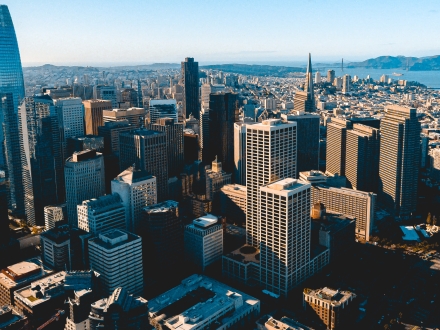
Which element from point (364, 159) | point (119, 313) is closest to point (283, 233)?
point (119, 313)

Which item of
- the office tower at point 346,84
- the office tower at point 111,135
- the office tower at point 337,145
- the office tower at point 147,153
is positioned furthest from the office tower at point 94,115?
the office tower at point 346,84

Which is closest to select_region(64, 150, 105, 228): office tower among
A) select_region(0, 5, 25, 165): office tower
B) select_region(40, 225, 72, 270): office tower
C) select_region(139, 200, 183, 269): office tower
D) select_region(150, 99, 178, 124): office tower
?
select_region(40, 225, 72, 270): office tower

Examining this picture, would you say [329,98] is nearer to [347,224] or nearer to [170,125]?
[170,125]

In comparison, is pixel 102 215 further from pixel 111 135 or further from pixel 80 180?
pixel 111 135

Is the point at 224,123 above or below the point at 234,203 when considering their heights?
above

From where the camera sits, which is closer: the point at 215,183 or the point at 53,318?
the point at 53,318

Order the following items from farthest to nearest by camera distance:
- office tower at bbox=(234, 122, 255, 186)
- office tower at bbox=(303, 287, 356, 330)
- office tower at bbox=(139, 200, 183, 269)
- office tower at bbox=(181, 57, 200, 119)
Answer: office tower at bbox=(181, 57, 200, 119), office tower at bbox=(234, 122, 255, 186), office tower at bbox=(139, 200, 183, 269), office tower at bbox=(303, 287, 356, 330)

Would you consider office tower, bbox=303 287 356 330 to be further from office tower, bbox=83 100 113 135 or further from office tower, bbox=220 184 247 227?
office tower, bbox=83 100 113 135
